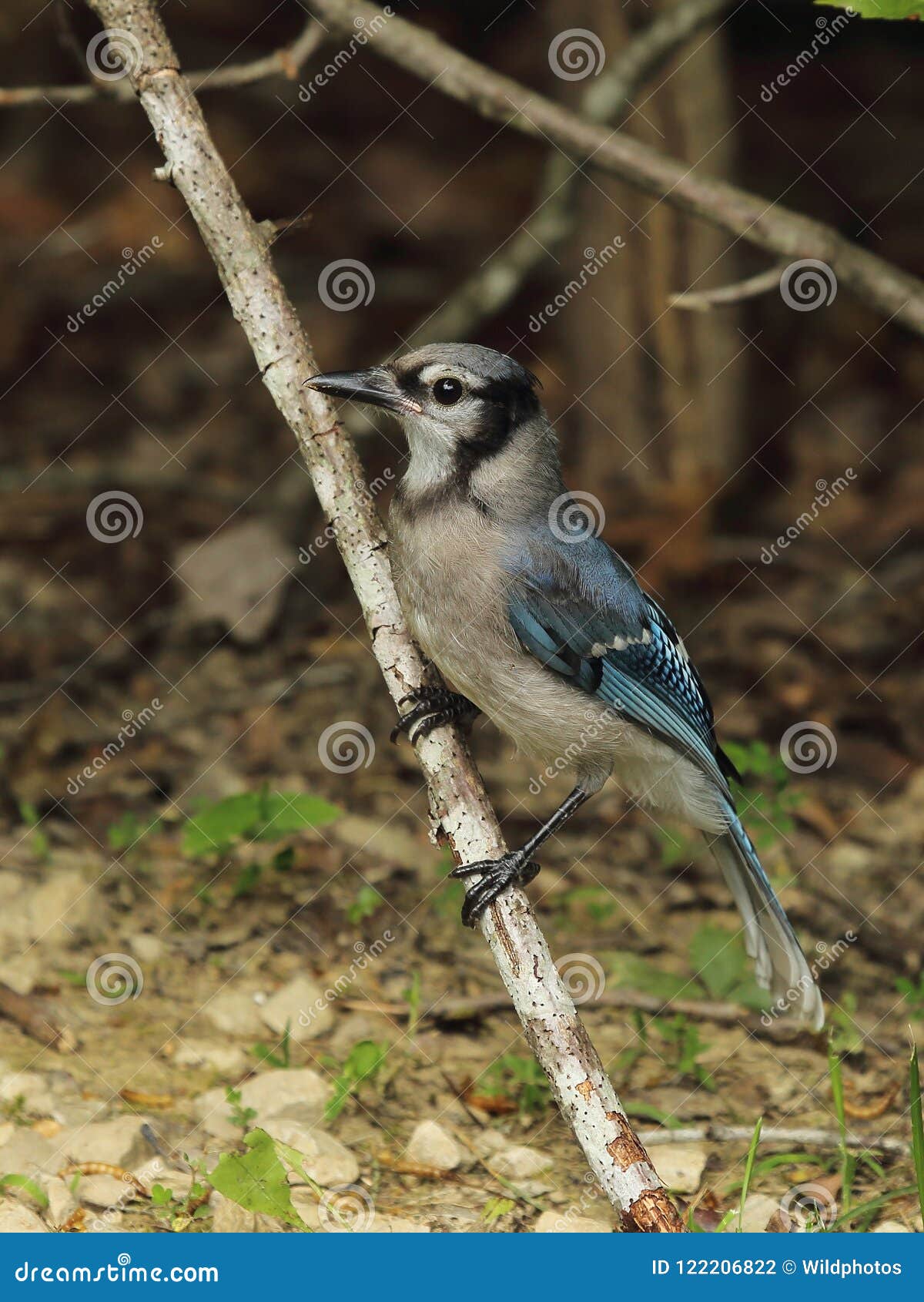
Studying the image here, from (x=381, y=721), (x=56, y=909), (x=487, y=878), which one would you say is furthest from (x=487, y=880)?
(x=381, y=721)

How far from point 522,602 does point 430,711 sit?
1.22ft

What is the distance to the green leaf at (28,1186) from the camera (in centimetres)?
312

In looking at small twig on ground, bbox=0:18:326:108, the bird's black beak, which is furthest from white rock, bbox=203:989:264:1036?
small twig on ground, bbox=0:18:326:108

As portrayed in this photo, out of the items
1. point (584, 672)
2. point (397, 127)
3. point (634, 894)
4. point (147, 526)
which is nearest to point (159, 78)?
point (584, 672)

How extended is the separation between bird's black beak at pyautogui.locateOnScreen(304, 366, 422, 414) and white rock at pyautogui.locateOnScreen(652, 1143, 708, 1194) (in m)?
2.00

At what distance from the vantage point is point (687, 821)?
412 centimetres

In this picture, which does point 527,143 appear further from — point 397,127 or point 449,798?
point 449,798

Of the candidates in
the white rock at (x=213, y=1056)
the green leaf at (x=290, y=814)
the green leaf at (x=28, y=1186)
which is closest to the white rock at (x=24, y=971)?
the white rock at (x=213, y=1056)

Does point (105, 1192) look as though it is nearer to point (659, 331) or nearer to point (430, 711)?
point (430, 711)

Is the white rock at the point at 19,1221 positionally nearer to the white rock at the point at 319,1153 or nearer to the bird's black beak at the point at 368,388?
the white rock at the point at 319,1153

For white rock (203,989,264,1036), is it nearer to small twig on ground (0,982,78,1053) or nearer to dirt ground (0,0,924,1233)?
dirt ground (0,0,924,1233)

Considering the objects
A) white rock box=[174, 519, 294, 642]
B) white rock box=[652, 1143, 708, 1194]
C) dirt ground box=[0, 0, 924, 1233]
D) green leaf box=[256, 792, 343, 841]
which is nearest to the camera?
white rock box=[652, 1143, 708, 1194]

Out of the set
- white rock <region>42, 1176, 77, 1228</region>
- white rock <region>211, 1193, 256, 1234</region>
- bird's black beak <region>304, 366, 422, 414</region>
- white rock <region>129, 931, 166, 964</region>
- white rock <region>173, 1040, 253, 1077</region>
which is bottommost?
white rock <region>211, 1193, 256, 1234</region>

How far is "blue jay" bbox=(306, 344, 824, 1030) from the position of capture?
3.64 meters
